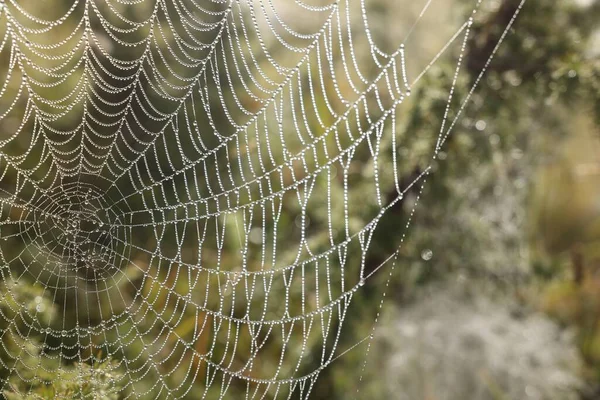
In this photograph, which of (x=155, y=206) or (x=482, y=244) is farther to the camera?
(x=482, y=244)

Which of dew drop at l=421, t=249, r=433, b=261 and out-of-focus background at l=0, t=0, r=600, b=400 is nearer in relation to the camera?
out-of-focus background at l=0, t=0, r=600, b=400

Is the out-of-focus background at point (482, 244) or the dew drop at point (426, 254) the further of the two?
the dew drop at point (426, 254)

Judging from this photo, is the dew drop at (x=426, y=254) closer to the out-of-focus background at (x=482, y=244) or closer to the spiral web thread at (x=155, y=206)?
the out-of-focus background at (x=482, y=244)

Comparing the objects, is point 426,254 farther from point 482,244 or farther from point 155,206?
point 155,206

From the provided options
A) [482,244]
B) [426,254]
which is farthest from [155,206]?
[482,244]

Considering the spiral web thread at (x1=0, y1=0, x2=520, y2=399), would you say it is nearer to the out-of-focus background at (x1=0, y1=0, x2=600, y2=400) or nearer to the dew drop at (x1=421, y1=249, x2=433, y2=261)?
the out-of-focus background at (x1=0, y1=0, x2=600, y2=400)

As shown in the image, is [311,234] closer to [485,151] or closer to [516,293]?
[485,151]

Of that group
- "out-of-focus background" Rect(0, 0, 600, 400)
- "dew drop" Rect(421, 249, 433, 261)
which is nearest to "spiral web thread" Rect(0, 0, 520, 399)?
"out-of-focus background" Rect(0, 0, 600, 400)

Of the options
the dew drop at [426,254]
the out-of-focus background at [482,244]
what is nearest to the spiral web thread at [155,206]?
the out-of-focus background at [482,244]
